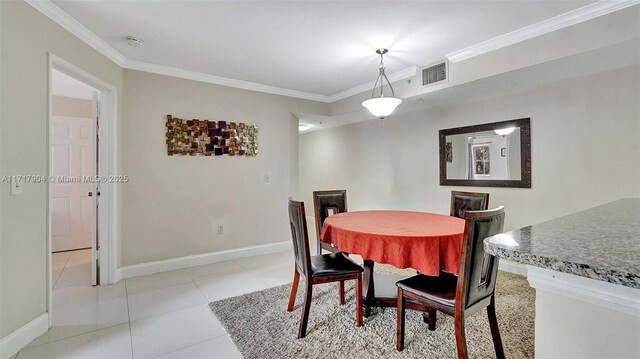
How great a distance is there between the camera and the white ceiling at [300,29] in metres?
2.20

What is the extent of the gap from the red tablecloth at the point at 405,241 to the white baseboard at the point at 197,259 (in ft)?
6.75

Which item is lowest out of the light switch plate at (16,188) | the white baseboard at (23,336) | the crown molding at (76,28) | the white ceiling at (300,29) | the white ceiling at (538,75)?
the white baseboard at (23,336)

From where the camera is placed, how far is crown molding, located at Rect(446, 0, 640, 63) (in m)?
2.12

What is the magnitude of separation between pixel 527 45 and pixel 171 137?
12.7ft

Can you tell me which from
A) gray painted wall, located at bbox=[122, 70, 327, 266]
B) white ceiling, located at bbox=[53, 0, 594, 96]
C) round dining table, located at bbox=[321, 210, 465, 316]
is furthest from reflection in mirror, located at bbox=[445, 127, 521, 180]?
gray painted wall, located at bbox=[122, 70, 327, 266]

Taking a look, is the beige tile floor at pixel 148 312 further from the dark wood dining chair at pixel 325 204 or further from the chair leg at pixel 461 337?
the chair leg at pixel 461 337

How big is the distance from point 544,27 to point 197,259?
4.37 meters

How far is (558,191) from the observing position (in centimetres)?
306

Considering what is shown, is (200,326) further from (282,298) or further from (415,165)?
(415,165)

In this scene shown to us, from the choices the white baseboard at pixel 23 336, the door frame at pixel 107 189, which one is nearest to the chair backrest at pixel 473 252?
the white baseboard at pixel 23 336

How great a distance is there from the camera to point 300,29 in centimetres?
253

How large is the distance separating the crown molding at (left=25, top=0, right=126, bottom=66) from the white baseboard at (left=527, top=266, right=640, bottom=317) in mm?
3224

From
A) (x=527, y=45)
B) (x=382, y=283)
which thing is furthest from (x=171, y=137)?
(x=527, y=45)

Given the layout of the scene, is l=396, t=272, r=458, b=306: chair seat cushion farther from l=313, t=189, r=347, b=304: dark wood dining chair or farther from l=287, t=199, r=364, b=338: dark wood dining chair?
l=313, t=189, r=347, b=304: dark wood dining chair
